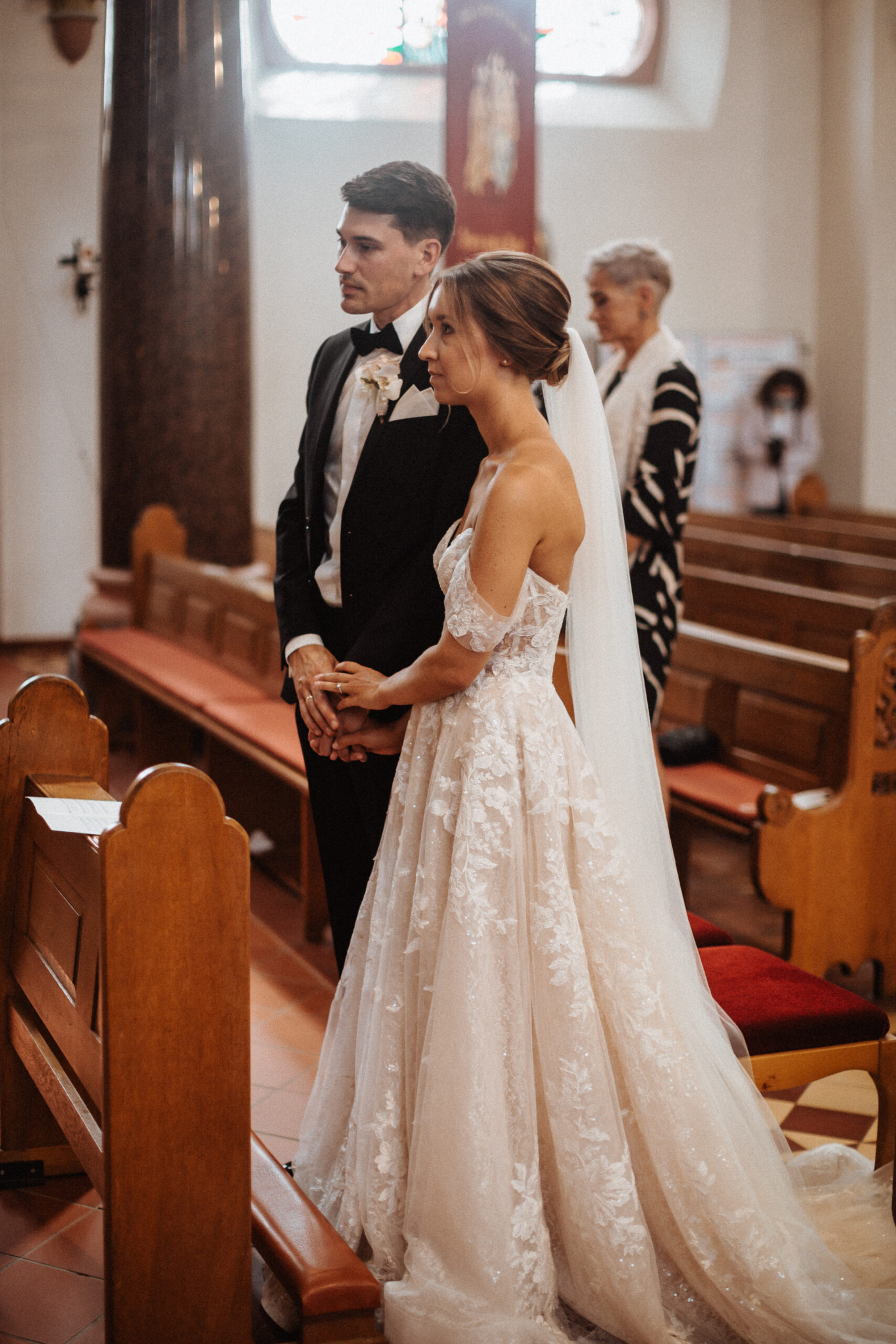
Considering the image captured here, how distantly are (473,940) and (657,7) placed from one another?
1136cm

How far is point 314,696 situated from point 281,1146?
3.50 ft

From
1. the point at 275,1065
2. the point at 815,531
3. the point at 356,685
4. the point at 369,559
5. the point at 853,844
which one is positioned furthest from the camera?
the point at 815,531

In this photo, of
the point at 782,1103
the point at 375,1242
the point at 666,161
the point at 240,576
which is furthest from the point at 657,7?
the point at 375,1242

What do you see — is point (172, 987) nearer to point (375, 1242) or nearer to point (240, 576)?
point (375, 1242)

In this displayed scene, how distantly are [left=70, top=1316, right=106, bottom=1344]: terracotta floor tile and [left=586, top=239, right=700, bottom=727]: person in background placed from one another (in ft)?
6.29

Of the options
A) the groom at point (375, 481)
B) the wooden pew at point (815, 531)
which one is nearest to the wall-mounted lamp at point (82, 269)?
the wooden pew at point (815, 531)

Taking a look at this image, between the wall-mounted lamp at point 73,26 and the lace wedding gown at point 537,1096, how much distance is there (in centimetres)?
416

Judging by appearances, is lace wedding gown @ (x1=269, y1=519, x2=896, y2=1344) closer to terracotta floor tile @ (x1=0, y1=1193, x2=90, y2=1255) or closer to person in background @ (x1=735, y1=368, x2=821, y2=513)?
terracotta floor tile @ (x1=0, y1=1193, x2=90, y2=1255)

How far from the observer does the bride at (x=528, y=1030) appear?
1.95 m

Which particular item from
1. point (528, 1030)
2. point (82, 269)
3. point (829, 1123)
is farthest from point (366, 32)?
point (528, 1030)

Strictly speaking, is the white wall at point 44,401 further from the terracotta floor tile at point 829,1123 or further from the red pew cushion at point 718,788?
the terracotta floor tile at point 829,1123

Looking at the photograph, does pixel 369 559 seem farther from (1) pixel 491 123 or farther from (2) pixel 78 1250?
(1) pixel 491 123

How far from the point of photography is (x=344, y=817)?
247cm

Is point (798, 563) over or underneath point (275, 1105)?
over
